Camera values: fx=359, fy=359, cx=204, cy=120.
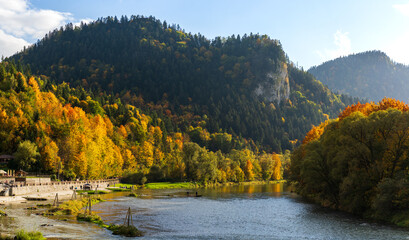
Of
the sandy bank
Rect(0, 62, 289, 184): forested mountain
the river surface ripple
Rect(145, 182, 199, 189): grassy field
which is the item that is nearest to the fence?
the sandy bank

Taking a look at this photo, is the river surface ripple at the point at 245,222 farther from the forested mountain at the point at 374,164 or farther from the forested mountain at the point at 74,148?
the forested mountain at the point at 74,148

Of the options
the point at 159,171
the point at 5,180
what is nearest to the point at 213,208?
the point at 5,180

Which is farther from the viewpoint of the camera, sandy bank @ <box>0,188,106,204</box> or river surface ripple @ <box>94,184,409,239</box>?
sandy bank @ <box>0,188,106,204</box>

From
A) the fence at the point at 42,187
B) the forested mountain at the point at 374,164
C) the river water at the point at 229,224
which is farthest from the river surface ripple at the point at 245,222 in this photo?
the fence at the point at 42,187

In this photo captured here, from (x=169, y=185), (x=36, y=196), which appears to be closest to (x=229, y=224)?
(x=36, y=196)

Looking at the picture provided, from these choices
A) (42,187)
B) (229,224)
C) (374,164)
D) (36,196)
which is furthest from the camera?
(42,187)

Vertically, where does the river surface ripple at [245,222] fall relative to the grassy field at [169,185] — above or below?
below

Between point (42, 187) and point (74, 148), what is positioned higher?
point (74, 148)

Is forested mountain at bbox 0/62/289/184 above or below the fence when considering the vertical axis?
above

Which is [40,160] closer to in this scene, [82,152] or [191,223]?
[82,152]

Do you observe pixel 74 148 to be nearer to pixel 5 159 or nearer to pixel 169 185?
pixel 5 159

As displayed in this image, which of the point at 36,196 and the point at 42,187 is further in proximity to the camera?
the point at 42,187

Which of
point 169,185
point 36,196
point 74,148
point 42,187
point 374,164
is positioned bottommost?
point 169,185

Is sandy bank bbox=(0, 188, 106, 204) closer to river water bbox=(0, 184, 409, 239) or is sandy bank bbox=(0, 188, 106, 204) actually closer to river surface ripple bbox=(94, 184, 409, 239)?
river water bbox=(0, 184, 409, 239)
